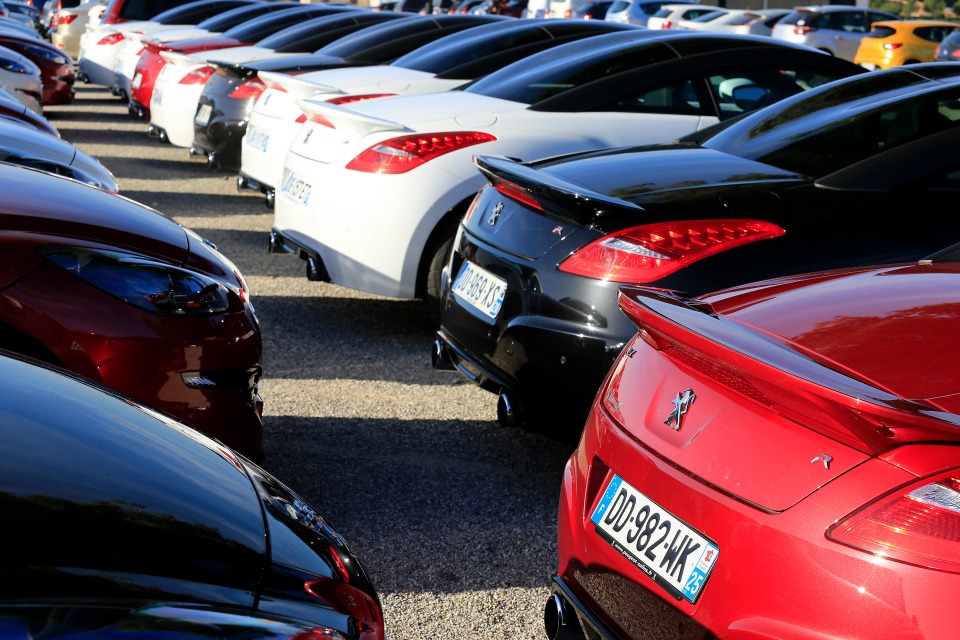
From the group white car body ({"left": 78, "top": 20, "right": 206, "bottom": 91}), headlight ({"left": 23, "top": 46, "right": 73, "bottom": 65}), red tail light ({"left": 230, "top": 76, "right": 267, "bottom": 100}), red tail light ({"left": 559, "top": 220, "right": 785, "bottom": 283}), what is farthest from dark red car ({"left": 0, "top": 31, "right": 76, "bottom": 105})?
red tail light ({"left": 559, "top": 220, "right": 785, "bottom": 283})

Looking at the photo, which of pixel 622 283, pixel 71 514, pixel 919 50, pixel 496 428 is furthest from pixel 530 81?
pixel 919 50

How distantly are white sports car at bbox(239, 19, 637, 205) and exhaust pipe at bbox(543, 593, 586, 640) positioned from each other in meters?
5.06

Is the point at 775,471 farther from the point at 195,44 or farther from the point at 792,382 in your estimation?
the point at 195,44

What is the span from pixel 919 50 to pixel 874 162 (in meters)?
23.6

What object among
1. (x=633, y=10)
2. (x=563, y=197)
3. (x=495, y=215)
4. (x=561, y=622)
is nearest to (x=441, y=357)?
(x=495, y=215)

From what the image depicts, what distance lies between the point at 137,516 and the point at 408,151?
3.81m

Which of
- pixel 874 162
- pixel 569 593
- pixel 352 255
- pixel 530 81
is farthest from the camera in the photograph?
pixel 530 81

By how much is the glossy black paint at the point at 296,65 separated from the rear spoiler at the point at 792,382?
717cm

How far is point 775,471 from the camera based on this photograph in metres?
1.95

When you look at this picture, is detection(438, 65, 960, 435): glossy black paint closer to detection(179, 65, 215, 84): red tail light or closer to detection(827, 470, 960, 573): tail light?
detection(827, 470, 960, 573): tail light

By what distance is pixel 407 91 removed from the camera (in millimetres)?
7598

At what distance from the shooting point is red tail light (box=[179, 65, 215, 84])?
10.4 m

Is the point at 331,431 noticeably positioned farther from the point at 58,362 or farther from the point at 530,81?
the point at 530,81

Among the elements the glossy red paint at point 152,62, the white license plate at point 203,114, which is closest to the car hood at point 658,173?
the white license plate at point 203,114
